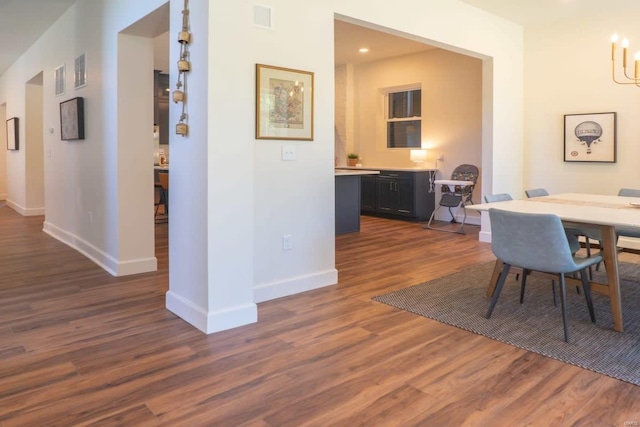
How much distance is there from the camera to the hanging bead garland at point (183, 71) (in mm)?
2910

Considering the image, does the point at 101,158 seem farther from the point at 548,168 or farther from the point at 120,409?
the point at 548,168

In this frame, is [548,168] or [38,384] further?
[548,168]

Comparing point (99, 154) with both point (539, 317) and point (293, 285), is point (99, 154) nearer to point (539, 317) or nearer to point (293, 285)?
point (293, 285)

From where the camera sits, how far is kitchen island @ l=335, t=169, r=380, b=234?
631 cm

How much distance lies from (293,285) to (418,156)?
15.3 feet

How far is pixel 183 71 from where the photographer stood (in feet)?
9.68

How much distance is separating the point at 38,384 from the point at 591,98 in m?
5.95

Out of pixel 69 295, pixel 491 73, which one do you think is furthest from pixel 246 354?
pixel 491 73

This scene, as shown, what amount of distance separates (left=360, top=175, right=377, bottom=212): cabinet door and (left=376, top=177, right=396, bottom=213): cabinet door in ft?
0.38

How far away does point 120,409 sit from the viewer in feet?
6.47

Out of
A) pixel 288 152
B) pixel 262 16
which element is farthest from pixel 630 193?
pixel 262 16

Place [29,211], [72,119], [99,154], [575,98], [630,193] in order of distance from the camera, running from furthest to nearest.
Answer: [29,211]
[575,98]
[72,119]
[99,154]
[630,193]

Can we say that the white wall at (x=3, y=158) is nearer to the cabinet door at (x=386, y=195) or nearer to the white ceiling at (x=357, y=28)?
the white ceiling at (x=357, y=28)

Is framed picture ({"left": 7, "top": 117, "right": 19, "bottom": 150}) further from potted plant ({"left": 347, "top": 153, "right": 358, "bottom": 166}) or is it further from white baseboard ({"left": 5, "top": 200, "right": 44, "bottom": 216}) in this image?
potted plant ({"left": 347, "top": 153, "right": 358, "bottom": 166})
